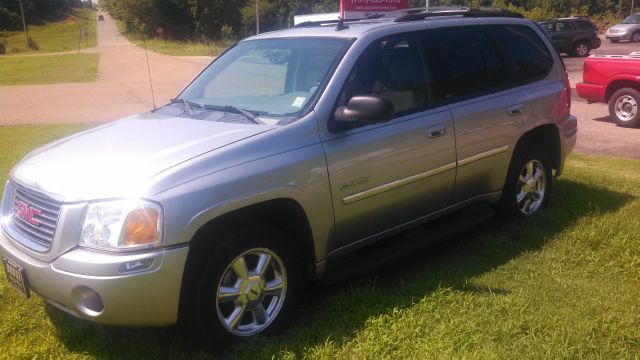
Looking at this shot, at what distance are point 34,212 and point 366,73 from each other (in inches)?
86.0

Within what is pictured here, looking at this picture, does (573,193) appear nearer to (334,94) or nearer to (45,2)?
(334,94)

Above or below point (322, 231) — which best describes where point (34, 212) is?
above

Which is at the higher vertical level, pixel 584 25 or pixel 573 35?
pixel 584 25

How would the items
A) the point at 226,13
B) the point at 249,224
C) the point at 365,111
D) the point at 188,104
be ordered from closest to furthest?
1. the point at 249,224
2. the point at 365,111
3. the point at 188,104
4. the point at 226,13

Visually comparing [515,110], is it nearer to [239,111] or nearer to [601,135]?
[239,111]

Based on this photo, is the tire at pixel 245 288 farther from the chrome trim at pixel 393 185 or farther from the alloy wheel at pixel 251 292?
the chrome trim at pixel 393 185

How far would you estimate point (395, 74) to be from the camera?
407 cm

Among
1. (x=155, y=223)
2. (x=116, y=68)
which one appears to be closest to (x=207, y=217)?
(x=155, y=223)

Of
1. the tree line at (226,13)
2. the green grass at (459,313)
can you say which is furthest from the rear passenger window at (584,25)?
the tree line at (226,13)

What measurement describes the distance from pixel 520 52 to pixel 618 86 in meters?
6.56

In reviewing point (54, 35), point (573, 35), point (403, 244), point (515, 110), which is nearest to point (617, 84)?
point (515, 110)

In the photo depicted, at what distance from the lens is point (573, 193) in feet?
20.0

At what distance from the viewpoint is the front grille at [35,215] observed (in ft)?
9.85

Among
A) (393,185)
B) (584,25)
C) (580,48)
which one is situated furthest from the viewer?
(580,48)
